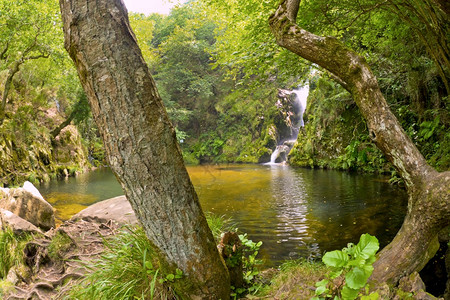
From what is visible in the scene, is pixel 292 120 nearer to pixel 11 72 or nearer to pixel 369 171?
pixel 369 171

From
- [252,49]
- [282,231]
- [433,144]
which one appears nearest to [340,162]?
[433,144]

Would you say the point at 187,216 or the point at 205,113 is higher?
the point at 205,113

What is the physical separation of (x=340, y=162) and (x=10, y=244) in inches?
445

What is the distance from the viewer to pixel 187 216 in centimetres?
173

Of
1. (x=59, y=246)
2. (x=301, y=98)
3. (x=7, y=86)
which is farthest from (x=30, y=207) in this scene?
(x=301, y=98)

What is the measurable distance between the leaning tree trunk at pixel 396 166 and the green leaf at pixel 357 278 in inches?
37.0

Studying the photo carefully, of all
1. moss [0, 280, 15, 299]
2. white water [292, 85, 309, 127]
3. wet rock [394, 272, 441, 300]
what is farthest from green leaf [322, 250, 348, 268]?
white water [292, 85, 309, 127]

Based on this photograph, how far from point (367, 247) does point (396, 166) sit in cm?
125

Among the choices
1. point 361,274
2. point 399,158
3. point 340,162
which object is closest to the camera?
point 361,274

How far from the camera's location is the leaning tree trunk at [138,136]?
5.18ft

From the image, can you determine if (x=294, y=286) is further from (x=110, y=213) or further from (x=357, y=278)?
(x=110, y=213)

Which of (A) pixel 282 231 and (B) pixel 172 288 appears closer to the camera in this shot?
(B) pixel 172 288

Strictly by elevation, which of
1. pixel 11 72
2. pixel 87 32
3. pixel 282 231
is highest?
pixel 11 72

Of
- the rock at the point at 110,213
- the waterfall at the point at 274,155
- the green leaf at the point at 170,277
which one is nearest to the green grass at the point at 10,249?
the rock at the point at 110,213
